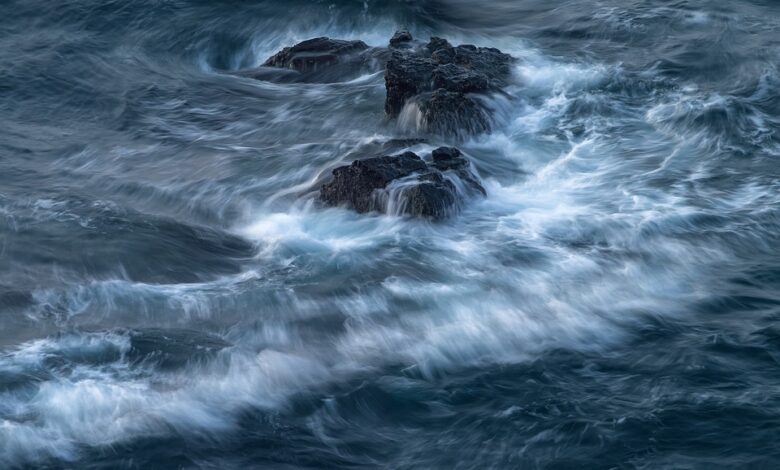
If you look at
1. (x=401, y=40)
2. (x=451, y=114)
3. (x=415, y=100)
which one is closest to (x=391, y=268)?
(x=451, y=114)

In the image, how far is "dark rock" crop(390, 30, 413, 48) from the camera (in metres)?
22.6

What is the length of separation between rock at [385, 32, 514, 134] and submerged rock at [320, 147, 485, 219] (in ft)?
6.36

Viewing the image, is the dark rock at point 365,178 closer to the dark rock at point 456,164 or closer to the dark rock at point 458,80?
the dark rock at point 456,164

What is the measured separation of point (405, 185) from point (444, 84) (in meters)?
4.00

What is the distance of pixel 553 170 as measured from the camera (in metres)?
18.2

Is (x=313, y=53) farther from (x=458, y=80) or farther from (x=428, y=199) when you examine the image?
(x=428, y=199)

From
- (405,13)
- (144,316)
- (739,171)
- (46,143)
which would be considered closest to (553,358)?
(144,316)

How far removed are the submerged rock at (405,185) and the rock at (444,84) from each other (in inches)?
76.3

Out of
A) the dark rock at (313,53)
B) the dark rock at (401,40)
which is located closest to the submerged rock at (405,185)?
the dark rock at (401,40)

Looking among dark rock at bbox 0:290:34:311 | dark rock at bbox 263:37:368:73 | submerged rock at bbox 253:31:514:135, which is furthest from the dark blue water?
dark rock at bbox 263:37:368:73

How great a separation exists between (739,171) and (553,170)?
3.03 metres

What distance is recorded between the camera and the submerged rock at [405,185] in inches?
642

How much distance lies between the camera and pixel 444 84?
19859 millimetres

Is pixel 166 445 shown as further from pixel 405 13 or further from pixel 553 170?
pixel 405 13
